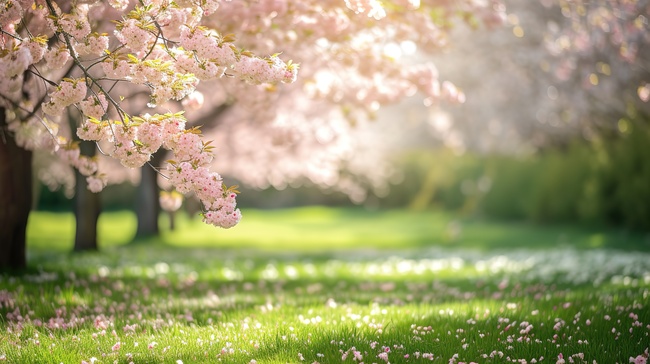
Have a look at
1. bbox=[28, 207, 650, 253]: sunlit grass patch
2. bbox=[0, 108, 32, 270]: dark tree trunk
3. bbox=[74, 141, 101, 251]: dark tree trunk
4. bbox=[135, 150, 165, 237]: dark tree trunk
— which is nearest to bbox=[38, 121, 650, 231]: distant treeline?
bbox=[28, 207, 650, 253]: sunlit grass patch

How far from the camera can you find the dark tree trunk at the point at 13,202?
995 centimetres

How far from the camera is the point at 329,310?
26.6ft

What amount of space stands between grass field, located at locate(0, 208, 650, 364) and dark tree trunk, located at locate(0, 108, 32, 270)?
1.26 feet

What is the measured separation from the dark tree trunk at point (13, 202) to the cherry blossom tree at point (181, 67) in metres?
0.02

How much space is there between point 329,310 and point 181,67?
333 centimetres

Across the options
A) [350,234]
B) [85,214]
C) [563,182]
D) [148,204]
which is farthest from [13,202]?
[350,234]

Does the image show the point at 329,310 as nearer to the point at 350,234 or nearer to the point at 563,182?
the point at 563,182

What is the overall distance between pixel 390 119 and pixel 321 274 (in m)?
36.7

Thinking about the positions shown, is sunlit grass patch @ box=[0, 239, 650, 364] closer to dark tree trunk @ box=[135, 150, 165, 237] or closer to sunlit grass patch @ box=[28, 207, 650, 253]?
dark tree trunk @ box=[135, 150, 165, 237]

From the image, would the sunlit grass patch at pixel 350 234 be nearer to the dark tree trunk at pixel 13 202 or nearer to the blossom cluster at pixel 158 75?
the dark tree trunk at pixel 13 202

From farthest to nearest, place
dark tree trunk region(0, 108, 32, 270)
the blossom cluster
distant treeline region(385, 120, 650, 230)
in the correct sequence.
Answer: distant treeline region(385, 120, 650, 230) < dark tree trunk region(0, 108, 32, 270) < the blossom cluster

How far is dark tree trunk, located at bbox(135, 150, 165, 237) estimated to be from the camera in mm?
21375

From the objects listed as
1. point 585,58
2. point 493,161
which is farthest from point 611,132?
point 585,58

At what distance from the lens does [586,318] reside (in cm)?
737
